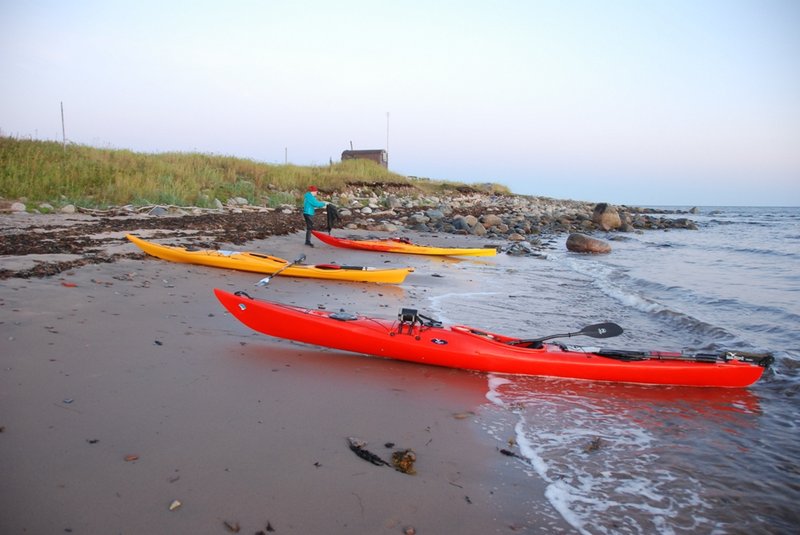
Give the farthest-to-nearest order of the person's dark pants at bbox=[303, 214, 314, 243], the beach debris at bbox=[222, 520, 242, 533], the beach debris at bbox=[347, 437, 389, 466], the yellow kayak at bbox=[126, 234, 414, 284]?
the person's dark pants at bbox=[303, 214, 314, 243] → the yellow kayak at bbox=[126, 234, 414, 284] → the beach debris at bbox=[347, 437, 389, 466] → the beach debris at bbox=[222, 520, 242, 533]

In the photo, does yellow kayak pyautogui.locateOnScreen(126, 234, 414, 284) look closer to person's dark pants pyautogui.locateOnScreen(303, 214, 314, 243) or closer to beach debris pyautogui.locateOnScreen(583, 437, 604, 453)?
person's dark pants pyautogui.locateOnScreen(303, 214, 314, 243)

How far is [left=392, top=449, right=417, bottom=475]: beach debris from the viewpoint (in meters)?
2.49

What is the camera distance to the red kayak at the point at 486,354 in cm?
409

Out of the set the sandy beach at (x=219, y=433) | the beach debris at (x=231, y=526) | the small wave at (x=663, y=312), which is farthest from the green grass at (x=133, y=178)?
the beach debris at (x=231, y=526)

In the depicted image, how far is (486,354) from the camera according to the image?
13.4ft

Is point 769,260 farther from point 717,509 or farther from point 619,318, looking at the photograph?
point 717,509

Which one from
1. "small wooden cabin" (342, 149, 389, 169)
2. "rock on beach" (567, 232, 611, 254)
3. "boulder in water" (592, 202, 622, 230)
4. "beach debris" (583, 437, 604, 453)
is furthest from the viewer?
"small wooden cabin" (342, 149, 389, 169)

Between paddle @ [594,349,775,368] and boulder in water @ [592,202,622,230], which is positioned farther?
boulder in water @ [592,202,622,230]

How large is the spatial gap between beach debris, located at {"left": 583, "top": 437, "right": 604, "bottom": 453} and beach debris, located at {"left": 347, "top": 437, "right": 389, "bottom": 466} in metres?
1.23

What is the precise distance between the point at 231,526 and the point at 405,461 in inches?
35.5

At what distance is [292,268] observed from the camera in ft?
24.0

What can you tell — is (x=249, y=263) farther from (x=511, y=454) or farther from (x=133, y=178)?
(x=133, y=178)

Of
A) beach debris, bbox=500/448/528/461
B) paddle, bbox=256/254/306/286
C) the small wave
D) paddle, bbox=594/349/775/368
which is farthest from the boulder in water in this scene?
beach debris, bbox=500/448/528/461

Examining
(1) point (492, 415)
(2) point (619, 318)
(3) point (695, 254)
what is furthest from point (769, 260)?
(1) point (492, 415)
